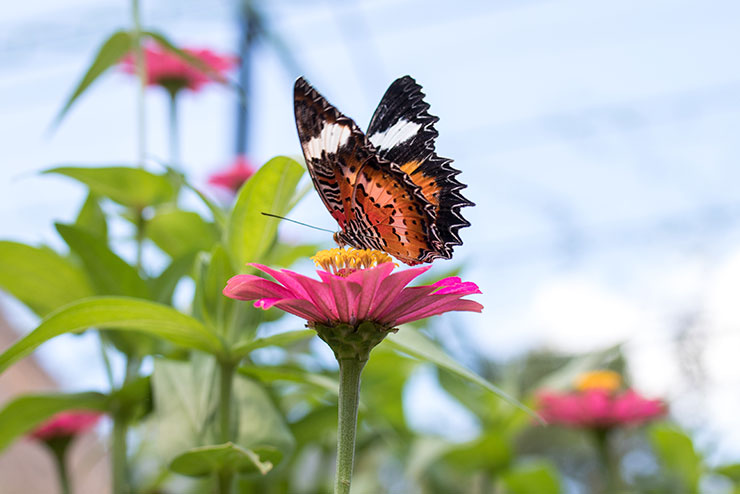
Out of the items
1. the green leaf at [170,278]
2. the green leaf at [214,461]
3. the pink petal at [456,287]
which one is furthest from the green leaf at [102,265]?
the pink petal at [456,287]

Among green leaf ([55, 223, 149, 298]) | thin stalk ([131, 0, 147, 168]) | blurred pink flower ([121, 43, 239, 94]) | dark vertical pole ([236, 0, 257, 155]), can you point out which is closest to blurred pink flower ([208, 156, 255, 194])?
blurred pink flower ([121, 43, 239, 94])

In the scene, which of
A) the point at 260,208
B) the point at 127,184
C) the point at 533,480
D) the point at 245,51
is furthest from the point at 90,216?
the point at 245,51

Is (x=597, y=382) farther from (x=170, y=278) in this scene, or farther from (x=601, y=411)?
(x=170, y=278)

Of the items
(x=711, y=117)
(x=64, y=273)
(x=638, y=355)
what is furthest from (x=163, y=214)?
(x=711, y=117)

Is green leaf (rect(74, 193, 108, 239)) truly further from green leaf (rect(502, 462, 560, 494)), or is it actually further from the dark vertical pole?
the dark vertical pole

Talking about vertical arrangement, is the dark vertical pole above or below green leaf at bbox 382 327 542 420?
above

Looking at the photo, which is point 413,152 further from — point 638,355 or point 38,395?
point 638,355
